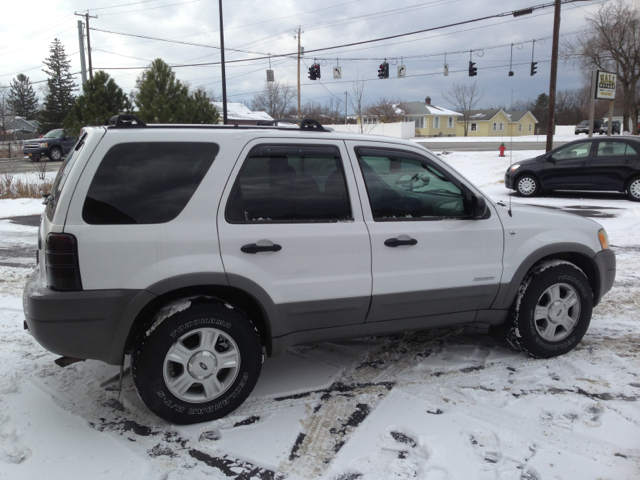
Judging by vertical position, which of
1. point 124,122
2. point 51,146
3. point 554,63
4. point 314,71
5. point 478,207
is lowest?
point 478,207

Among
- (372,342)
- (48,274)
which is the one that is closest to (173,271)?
(48,274)

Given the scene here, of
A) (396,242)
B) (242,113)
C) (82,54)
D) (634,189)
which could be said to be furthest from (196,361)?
(242,113)

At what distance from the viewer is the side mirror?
387 cm

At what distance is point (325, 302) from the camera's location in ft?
11.7

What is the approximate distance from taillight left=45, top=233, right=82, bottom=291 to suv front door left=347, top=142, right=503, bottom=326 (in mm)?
1899

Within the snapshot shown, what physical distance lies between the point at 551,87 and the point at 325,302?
19.0 m

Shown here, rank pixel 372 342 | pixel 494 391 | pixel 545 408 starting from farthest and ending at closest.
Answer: pixel 372 342 → pixel 494 391 → pixel 545 408

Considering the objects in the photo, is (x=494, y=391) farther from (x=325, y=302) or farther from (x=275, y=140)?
(x=275, y=140)

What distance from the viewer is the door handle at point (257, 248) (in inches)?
130

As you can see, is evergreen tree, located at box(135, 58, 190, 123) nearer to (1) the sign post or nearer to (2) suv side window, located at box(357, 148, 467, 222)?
(1) the sign post

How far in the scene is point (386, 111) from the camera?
69.1 m

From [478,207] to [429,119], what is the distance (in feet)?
263

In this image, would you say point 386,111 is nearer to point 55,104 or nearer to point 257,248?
point 55,104

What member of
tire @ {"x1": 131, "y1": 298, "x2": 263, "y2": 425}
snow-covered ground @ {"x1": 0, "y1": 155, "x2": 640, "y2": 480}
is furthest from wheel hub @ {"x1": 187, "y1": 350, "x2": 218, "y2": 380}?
snow-covered ground @ {"x1": 0, "y1": 155, "x2": 640, "y2": 480}
